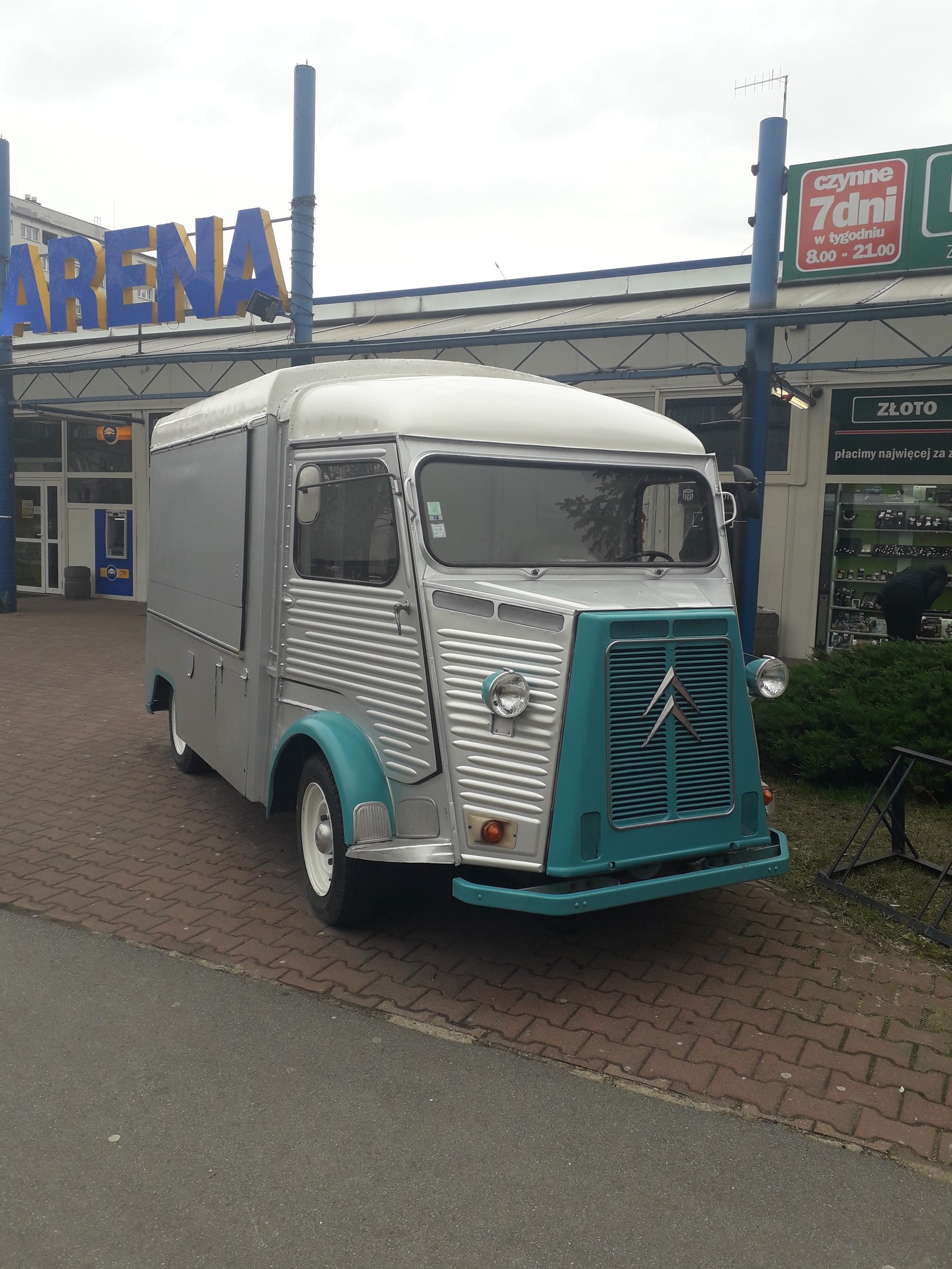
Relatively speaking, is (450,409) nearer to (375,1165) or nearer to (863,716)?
(375,1165)

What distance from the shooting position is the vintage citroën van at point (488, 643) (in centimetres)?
440

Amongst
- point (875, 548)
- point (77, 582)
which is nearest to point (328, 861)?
point (875, 548)

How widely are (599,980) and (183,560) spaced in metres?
4.25

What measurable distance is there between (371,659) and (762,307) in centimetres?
734

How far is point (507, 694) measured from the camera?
4406 mm

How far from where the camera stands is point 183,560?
7.28 m

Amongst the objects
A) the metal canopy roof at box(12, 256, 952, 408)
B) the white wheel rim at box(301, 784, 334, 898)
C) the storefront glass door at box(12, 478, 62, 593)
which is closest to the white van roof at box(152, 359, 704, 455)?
the white wheel rim at box(301, 784, 334, 898)

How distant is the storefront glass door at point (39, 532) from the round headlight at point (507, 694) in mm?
19074

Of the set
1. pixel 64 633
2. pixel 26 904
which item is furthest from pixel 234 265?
pixel 26 904

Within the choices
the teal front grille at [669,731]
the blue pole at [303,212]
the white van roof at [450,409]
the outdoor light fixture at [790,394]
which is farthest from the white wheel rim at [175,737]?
the outdoor light fixture at [790,394]

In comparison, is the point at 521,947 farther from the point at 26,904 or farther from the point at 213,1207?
the point at 26,904

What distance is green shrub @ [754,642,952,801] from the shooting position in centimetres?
707

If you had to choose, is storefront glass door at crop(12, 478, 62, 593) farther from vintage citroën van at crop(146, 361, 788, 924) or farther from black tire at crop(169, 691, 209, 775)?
vintage citroën van at crop(146, 361, 788, 924)

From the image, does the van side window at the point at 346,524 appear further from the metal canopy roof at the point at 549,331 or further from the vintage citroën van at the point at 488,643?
the metal canopy roof at the point at 549,331
